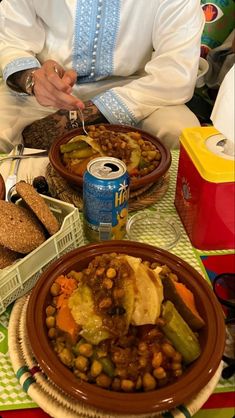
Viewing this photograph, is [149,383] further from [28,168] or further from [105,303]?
[28,168]

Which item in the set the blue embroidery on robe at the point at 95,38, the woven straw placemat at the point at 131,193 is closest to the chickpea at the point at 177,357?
the woven straw placemat at the point at 131,193

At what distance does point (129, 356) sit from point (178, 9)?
140 centimetres

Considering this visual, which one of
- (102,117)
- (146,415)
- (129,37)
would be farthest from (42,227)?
(129,37)

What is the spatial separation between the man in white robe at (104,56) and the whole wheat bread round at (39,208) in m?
0.74

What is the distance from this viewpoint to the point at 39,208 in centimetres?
92

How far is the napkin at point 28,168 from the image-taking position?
1258 mm

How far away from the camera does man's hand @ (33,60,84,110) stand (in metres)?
1.33

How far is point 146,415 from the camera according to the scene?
0.67 m

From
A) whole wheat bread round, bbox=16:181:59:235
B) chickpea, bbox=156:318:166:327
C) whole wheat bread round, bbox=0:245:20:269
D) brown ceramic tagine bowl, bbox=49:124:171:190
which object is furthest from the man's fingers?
chickpea, bbox=156:318:166:327

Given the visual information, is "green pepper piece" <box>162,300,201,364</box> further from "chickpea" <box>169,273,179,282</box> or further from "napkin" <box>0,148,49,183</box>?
"napkin" <box>0,148,49,183</box>

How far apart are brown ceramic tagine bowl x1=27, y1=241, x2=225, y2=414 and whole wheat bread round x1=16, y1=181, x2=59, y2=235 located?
78 mm

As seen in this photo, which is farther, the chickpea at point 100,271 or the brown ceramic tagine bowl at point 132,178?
the brown ceramic tagine bowl at point 132,178

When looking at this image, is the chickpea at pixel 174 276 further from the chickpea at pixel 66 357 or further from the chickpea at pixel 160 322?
the chickpea at pixel 66 357

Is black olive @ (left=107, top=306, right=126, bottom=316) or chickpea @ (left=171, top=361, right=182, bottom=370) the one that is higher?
black olive @ (left=107, top=306, right=126, bottom=316)
